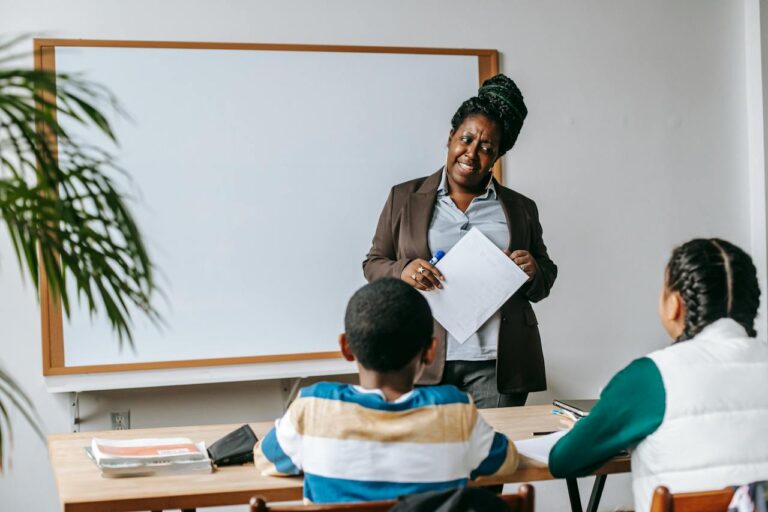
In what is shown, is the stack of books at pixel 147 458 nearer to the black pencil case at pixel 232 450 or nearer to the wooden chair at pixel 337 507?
the black pencil case at pixel 232 450

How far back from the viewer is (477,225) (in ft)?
8.64

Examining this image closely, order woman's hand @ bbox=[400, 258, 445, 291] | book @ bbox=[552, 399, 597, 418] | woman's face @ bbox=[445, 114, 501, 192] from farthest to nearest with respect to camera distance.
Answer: woman's face @ bbox=[445, 114, 501, 192] → woman's hand @ bbox=[400, 258, 445, 291] → book @ bbox=[552, 399, 597, 418]

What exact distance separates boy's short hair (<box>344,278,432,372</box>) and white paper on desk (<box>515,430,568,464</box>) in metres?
0.46

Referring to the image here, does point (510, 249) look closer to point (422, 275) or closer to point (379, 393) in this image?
point (422, 275)

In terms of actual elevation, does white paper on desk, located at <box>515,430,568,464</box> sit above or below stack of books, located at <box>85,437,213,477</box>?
below

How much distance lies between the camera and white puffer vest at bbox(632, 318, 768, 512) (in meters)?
1.55

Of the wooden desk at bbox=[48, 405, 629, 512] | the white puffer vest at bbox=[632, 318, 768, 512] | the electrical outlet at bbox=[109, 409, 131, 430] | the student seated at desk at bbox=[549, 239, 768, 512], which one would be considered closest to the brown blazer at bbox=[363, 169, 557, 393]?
the wooden desk at bbox=[48, 405, 629, 512]

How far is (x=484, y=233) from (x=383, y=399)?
1.12 meters

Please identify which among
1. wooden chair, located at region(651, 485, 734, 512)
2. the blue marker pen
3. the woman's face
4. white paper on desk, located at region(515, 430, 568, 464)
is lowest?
white paper on desk, located at region(515, 430, 568, 464)

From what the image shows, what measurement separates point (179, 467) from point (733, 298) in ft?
3.70

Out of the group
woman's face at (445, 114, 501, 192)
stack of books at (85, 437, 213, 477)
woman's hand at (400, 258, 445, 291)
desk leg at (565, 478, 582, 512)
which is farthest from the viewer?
desk leg at (565, 478, 582, 512)

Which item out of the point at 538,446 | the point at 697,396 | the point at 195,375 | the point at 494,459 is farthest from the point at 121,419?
the point at 697,396

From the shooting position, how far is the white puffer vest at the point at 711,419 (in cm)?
155

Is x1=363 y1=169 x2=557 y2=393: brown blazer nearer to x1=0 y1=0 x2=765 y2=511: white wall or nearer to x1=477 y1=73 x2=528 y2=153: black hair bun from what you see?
x1=477 y1=73 x2=528 y2=153: black hair bun
